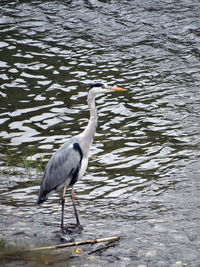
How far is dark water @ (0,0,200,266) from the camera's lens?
8000 millimetres

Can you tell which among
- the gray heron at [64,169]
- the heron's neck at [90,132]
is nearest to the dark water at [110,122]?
the gray heron at [64,169]

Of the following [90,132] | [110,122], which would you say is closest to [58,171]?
[90,132]

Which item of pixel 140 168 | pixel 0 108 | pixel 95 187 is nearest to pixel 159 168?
pixel 140 168

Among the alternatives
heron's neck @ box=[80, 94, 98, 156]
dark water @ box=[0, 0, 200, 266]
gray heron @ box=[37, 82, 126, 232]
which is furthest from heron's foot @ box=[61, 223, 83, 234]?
heron's neck @ box=[80, 94, 98, 156]

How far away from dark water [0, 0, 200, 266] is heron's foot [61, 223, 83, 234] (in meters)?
0.12

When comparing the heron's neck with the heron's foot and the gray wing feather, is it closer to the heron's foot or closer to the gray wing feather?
the gray wing feather

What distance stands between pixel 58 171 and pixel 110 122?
4272 mm

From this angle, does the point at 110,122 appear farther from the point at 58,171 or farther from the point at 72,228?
the point at 72,228

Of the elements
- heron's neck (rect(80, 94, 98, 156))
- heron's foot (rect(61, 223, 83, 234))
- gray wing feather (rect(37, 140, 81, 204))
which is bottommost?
heron's foot (rect(61, 223, 83, 234))

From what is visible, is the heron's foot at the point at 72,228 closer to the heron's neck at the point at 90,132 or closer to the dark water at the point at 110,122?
the dark water at the point at 110,122

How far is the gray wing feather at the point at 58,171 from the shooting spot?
844 cm

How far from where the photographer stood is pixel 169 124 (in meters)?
12.4

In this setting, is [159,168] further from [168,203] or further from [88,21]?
[88,21]

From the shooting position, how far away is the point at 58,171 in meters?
8.45
